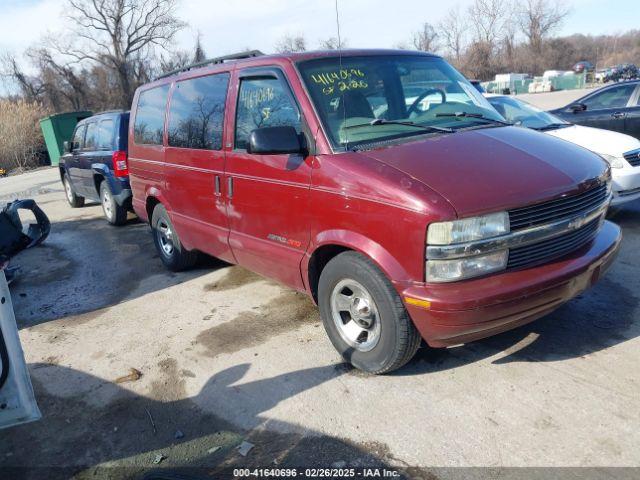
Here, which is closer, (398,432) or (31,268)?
(398,432)

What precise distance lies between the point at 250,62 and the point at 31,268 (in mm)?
4795

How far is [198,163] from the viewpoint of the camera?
4684mm

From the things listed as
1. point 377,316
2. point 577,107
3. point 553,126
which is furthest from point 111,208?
point 577,107

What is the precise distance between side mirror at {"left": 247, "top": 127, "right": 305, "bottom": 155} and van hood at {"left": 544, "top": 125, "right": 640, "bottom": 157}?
14.0 ft

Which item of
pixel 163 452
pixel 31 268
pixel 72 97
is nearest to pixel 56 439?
pixel 163 452

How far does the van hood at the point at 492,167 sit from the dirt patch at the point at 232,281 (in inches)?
105

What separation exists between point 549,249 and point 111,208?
7668 millimetres

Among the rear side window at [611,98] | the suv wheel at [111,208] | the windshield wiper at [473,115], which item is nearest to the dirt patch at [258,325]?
the windshield wiper at [473,115]

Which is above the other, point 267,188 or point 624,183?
point 267,188

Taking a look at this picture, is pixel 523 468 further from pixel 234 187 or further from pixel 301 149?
pixel 234 187

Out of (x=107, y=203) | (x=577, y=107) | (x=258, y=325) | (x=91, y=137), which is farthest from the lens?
(x=91, y=137)

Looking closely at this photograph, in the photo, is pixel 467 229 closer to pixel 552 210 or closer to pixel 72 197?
pixel 552 210

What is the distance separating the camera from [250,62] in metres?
4.12

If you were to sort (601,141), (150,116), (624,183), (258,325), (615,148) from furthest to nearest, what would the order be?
(601,141)
(615,148)
(624,183)
(150,116)
(258,325)
